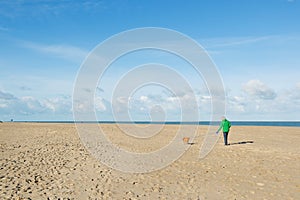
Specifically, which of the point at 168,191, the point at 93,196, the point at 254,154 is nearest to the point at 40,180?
the point at 93,196

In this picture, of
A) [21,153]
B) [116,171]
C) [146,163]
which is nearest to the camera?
[116,171]

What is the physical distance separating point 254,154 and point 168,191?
11.0 metres

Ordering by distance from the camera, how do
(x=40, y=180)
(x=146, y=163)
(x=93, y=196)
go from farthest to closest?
(x=146, y=163), (x=40, y=180), (x=93, y=196)

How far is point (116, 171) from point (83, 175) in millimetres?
1677

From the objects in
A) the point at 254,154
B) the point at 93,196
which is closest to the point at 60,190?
the point at 93,196

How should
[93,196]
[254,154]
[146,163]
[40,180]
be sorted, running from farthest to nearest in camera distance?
1. [254,154]
2. [146,163]
3. [40,180]
4. [93,196]

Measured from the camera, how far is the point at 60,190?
10305mm

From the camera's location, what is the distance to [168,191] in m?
10.6

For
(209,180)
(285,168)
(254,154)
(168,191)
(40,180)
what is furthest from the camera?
(254,154)

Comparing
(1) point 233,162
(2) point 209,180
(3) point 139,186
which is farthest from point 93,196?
(1) point 233,162

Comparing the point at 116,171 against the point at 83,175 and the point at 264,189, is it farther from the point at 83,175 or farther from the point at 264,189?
the point at 264,189

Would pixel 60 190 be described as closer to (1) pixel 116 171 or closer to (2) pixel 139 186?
(2) pixel 139 186

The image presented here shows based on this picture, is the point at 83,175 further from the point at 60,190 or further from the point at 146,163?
the point at 146,163

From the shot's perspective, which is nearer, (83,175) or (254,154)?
(83,175)
